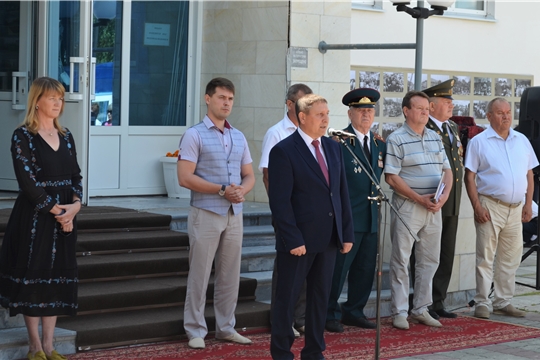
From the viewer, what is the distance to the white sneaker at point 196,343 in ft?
20.3

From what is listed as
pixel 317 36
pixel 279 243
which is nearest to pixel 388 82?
pixel 317 36

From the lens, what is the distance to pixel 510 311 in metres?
7.91

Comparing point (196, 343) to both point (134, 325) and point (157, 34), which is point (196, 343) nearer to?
point (134, 325)

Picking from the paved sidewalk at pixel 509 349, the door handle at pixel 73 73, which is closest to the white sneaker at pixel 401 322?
the paved sidewalk at pixel 509 349

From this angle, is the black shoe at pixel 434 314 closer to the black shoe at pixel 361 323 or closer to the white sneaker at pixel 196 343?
the black shoe at pixel 361 323

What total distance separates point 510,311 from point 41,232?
14.0 feet

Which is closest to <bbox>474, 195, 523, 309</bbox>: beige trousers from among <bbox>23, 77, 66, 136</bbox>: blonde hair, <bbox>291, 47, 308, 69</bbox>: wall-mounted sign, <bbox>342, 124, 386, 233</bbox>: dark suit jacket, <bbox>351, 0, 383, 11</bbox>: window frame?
<bbox>342, 124, 386, 233</bbox>: dark suit jacket

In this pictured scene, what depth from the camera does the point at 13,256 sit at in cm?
558

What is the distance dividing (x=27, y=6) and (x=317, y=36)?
2992 millimetres

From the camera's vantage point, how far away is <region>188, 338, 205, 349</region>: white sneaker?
6.20 metres

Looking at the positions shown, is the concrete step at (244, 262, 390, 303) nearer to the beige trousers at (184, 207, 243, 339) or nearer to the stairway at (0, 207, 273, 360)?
the stairway at (0, 207, 273, 360)

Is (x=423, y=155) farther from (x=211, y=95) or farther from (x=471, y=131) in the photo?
(x=471, y=131)

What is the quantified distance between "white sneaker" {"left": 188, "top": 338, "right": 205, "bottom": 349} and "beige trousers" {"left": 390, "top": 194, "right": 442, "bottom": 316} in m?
1.81

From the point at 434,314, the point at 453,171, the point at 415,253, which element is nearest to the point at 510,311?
the point at 434,314
